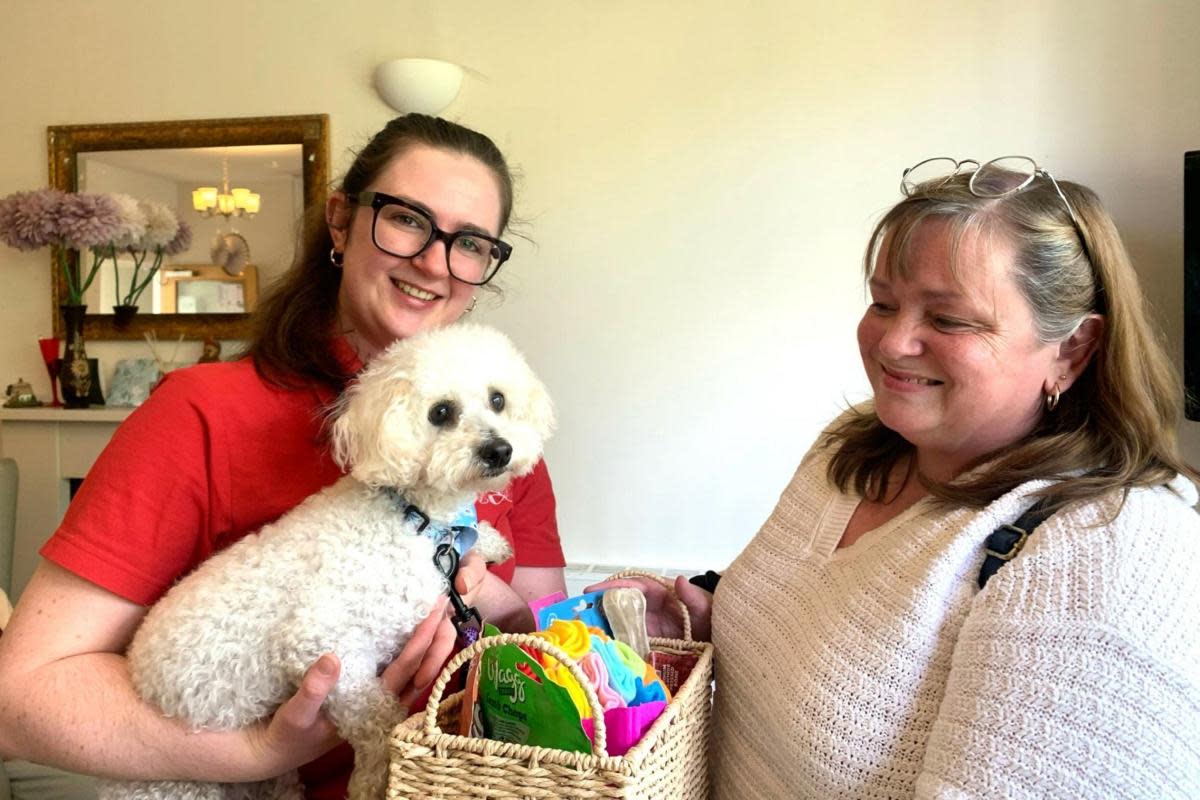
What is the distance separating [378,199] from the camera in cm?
119

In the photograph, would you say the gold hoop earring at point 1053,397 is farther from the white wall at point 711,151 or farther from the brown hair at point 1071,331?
the white wall at point 711,151

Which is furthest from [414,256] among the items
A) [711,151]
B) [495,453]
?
[711,151]

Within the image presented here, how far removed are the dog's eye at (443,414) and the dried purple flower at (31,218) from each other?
2700mm

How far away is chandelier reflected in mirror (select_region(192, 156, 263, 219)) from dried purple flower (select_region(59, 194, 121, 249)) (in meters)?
0.33

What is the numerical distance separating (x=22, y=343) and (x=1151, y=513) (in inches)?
156

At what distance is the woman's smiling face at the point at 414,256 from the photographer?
3.92 ft

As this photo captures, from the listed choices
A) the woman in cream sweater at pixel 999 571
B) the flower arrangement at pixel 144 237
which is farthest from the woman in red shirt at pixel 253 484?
the flower arrangement at pixel 144 237

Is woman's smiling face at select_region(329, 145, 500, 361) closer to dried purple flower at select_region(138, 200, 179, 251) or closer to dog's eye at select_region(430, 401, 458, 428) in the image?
dog's eye at select_region(430, 401, 458, 428)

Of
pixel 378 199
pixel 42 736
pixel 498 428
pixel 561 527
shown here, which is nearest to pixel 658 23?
pixel 561 527

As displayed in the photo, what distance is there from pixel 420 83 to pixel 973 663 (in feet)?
8.95

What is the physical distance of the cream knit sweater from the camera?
2.35 feet

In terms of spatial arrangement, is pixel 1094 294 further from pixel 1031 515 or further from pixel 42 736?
pixel 42 736

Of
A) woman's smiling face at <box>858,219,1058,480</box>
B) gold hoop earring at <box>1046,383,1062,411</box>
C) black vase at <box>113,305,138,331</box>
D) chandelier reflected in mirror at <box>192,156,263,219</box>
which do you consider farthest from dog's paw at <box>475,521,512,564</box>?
black vase at <box>113,305,138,331</box>

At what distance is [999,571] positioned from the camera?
2.74 feet
